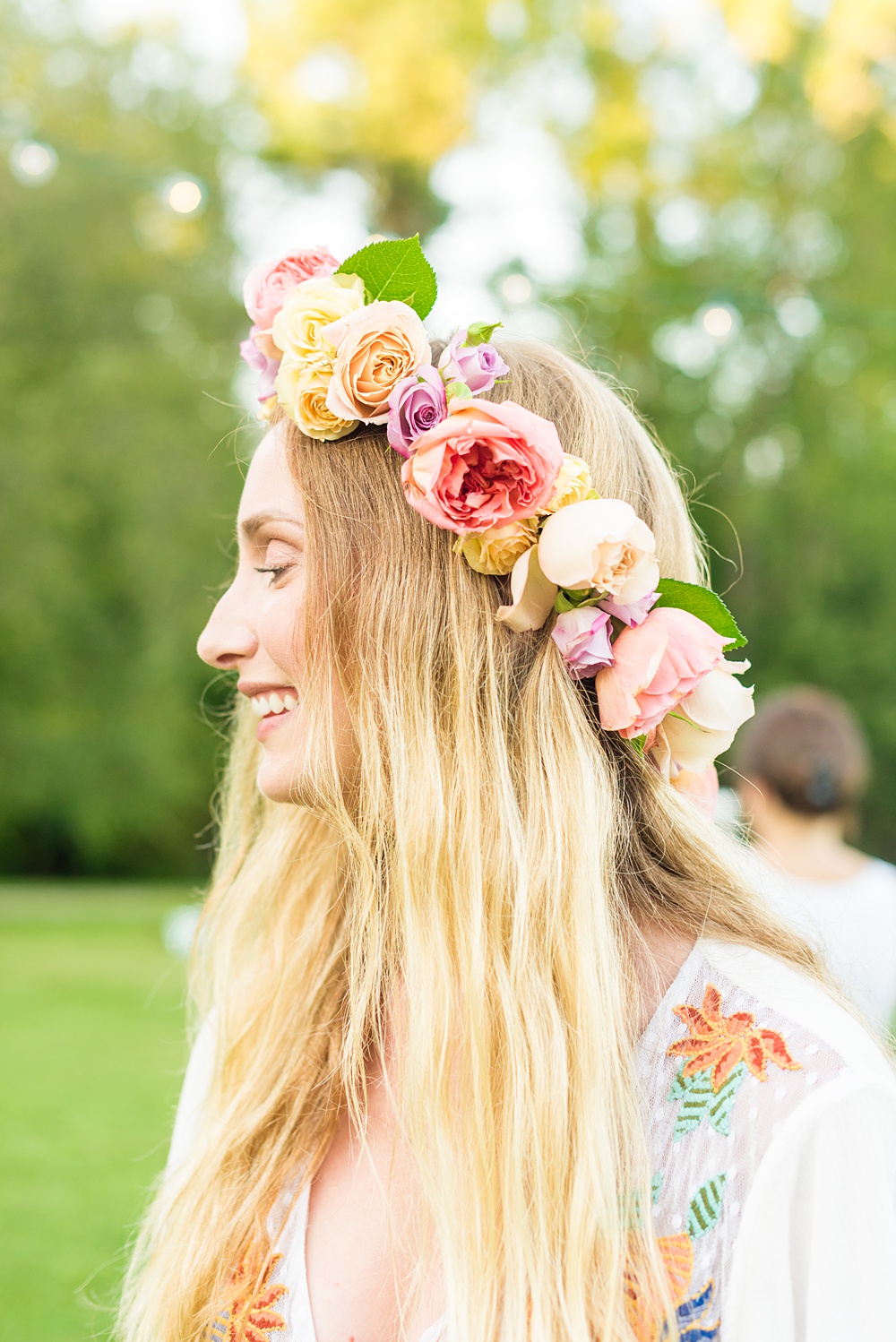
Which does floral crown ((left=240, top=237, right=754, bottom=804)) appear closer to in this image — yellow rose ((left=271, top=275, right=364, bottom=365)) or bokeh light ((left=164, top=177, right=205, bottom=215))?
yellow rose ((left=271, top=275, right=364, bottom=365))

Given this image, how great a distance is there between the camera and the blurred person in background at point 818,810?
3.20m

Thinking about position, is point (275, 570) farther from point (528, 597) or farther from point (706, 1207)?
point (706, 1207)

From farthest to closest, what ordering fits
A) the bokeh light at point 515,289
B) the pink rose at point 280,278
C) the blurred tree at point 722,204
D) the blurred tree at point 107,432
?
the blurred tree at point 722,204 → the blurred tree at point 107,432 → the bokeh light at point 515,289 → the pink rose at point 280,278

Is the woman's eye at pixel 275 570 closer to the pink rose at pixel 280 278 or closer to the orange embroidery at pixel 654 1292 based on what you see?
the pink rose at pixel 280 278

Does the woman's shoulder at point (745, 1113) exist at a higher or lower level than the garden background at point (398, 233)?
lower

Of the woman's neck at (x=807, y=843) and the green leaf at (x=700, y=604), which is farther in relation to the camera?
the woman's neck at (x=807, y=843)

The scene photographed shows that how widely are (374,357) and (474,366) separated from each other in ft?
0.41

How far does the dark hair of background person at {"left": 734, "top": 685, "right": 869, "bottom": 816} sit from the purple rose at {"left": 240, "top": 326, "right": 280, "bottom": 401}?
2121mm

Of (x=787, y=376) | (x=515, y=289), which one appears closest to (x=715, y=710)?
(x=515, y=289)

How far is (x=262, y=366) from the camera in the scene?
72.3 inches

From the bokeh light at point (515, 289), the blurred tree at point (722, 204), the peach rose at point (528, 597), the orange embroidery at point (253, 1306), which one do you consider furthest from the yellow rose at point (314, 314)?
the blurred tree at point (722, 204)

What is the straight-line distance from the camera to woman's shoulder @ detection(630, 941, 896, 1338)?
121 centimetres

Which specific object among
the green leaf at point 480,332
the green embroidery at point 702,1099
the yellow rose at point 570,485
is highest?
the green leaf at point 480,332

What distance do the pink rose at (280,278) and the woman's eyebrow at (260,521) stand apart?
0.34 meters
